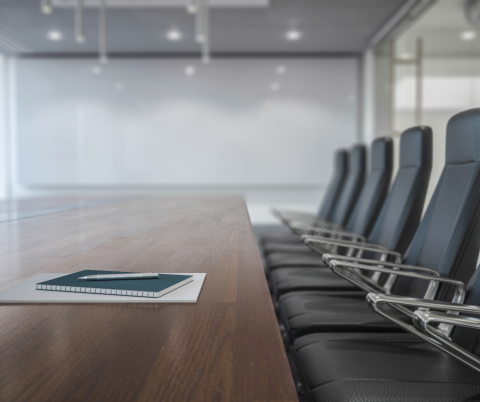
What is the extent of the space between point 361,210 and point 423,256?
53.6 inches

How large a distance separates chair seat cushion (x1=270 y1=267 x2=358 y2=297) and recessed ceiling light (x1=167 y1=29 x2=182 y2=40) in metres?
4.80

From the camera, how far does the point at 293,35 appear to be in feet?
21.2

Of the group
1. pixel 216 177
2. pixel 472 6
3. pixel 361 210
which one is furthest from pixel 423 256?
pixel 216 177

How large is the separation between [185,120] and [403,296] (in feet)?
22.2

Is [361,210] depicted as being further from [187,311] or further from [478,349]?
[187,311]

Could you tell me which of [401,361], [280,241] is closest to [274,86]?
[280,241]

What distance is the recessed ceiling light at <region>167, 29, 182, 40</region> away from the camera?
626 cm

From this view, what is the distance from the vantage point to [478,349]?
3.97ft

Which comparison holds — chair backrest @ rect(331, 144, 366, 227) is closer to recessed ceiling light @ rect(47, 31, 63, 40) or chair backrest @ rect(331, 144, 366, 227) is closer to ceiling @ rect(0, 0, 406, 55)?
ceiling @ rect(0, 0, 406, 55)

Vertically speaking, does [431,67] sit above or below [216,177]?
above

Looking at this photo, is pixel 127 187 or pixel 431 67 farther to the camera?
pixel 127 187

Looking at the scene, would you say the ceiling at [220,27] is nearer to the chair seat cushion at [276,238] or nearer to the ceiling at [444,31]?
the ceiling at [444,31]

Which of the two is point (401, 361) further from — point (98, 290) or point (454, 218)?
point (98, 290)

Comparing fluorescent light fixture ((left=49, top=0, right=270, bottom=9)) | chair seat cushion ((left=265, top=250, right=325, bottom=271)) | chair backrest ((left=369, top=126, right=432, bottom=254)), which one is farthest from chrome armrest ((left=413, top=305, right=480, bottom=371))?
fluorescent light fixture ((left=49, top=0, right=270, bottom=9))
